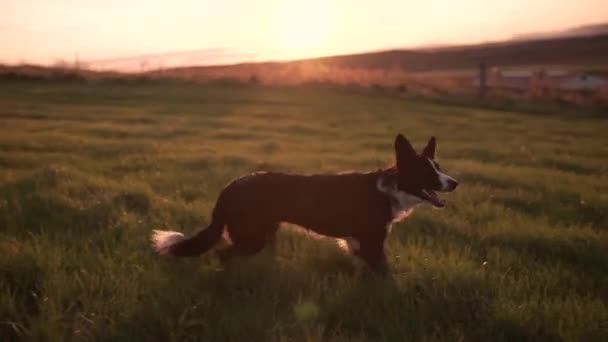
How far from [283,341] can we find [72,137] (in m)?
12.3

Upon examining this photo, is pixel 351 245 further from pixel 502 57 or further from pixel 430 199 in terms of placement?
pixel 502 57

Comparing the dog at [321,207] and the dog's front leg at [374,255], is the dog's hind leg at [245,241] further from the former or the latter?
the dog's front leg at [374,255]

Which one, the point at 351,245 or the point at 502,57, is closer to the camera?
the point at 351,245

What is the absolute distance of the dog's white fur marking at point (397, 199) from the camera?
4.87m

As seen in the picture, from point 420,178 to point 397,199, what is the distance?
0.29 m

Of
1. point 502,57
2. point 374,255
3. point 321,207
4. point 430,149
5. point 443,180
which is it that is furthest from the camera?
point 502,57

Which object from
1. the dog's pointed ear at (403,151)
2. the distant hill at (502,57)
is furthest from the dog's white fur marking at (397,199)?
the distant hill at (502,57)

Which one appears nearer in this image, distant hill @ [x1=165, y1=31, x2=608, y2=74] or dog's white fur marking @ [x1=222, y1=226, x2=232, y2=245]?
dog's white fur marking @ [x1=222, y1=226, x2=232, y2=245]

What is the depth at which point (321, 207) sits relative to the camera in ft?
15.8

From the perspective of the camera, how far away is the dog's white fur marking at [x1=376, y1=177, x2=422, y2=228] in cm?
487

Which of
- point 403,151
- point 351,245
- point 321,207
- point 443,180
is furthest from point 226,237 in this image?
point 443,180

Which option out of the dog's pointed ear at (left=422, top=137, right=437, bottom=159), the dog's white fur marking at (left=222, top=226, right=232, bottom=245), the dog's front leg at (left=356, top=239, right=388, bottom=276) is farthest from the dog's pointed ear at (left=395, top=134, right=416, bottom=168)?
the dog's white fur marking at (left=222, top=226, right=232, bottom=245)

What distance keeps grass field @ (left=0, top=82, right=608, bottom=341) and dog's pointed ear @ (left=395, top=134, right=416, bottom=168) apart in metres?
0.91

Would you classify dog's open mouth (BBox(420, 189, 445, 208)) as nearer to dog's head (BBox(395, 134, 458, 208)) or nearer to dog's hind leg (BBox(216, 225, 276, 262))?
dog's head (BBox(395, 134, 458, 208))
